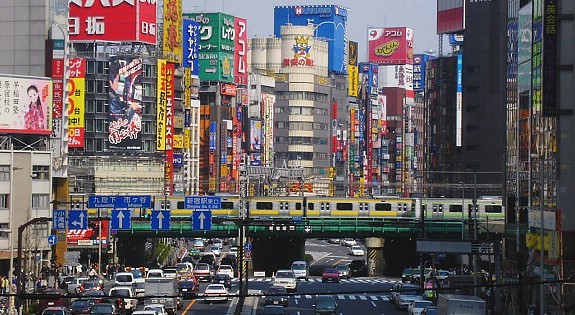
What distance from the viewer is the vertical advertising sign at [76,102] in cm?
13800

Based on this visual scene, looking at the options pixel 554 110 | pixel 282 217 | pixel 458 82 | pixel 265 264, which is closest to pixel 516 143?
pixel 554 110

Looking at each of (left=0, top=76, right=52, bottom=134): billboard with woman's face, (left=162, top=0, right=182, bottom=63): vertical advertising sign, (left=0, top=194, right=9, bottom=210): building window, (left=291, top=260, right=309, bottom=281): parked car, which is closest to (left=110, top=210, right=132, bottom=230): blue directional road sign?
(left=0, top=194, right=9, bottom=210): building window

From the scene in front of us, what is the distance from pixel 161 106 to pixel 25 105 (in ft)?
178

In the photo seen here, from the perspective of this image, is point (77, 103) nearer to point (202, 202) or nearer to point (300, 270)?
point (202, 202)

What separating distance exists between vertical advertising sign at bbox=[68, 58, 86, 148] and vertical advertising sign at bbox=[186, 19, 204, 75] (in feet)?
151

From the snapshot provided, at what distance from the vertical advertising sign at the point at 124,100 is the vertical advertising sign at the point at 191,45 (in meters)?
29.6

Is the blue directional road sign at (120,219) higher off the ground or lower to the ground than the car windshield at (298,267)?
higher

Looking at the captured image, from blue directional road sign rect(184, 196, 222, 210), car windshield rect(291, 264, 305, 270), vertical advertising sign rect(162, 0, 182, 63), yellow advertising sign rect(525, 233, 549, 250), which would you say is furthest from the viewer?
vertical advertising sign rect(162, 0, 182, 63)

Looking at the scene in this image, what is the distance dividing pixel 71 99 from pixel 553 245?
76270 millimetres

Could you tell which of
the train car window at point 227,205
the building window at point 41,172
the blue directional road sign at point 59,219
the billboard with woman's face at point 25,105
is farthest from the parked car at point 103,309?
the train car window at point 227,205

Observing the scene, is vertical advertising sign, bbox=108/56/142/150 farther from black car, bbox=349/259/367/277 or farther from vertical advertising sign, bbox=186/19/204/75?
black car, bbox=349/259/367/277

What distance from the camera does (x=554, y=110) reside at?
247 ft

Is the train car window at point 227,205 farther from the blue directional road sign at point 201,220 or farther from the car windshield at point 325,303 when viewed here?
the car windshield at point 325,303

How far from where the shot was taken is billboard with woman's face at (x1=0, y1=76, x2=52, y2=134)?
105 m
